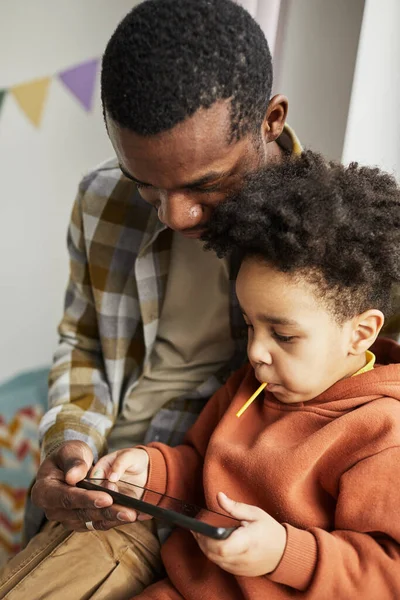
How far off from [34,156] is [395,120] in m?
1.15

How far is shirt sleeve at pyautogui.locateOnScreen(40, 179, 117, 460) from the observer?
3.70ft

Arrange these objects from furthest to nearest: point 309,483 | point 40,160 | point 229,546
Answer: point 40,160 < point 309,483 < point 229,546

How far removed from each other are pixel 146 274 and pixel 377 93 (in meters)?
0.52

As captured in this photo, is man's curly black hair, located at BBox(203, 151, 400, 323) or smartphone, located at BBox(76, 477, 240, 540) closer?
smartphone, located at BBox(76, 477, 240, 540)

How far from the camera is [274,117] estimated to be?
3.03ft

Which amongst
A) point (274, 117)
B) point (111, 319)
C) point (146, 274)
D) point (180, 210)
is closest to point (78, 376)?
point (111, 319)

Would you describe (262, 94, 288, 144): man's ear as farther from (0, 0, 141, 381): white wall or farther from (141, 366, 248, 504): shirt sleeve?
(0, 0, 141, 381): white wall

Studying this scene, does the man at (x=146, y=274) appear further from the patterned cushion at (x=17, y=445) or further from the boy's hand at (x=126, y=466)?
the patterned cushion at (x=17, y=445)

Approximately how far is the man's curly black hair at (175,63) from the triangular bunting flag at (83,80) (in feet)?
3.84

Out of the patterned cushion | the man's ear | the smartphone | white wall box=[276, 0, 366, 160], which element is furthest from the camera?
the patterned cushion

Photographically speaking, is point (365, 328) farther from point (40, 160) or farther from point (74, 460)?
point (40, 160)

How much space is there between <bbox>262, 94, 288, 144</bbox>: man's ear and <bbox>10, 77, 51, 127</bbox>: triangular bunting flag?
1.21 meters

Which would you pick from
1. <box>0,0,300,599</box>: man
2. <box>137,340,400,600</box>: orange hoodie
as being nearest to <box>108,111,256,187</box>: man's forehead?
<box>0,0,300,599</box>: man

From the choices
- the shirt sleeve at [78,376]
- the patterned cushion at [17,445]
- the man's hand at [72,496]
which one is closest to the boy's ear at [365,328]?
the man's hand at [72,496]
